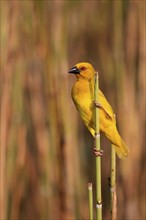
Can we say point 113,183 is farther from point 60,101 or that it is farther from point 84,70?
point 60,101

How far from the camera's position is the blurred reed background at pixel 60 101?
1.43m

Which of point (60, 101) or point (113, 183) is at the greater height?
point (60, 101)

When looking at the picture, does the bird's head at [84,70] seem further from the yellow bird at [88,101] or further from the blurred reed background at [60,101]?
the blurred reed background at [60,101]

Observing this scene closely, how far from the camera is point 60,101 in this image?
1.43 meters

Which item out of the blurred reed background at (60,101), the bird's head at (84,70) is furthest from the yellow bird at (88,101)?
the blurred reed background at (60,101)

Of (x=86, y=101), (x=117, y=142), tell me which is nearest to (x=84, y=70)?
(x=86, y=101)

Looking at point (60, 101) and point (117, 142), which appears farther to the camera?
point (60, 101)

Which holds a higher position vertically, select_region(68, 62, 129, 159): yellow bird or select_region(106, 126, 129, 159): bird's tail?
select_region(68, 62, 129, 159): yellow bird

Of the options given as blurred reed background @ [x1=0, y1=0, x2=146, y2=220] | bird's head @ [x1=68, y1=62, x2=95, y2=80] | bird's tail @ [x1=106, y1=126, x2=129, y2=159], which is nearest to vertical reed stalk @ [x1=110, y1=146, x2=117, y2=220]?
bird's tail @ [x1=106, y1=126, x2=129, y2=159]

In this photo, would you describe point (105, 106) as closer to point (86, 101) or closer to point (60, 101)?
point (86, 101)

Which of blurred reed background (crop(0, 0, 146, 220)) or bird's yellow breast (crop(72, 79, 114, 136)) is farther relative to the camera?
blurred reed background (crop(0, 0, 146, 220))

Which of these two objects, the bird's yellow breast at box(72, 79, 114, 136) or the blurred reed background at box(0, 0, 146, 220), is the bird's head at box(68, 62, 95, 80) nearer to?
the bird's yellow breast at box(72, 79, 114, 136)

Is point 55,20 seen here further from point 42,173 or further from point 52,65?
point 42,173

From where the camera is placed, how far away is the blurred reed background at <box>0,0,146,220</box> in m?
1.43
